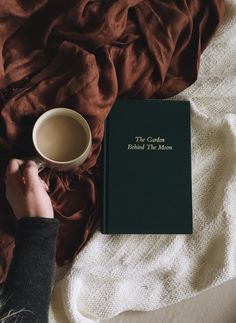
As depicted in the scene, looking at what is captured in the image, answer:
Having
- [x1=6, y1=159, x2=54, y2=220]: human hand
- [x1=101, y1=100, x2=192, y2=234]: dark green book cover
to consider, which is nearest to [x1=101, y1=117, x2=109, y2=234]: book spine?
[x1=101, y1=100, x2=192, y2=234]: dark green book cover

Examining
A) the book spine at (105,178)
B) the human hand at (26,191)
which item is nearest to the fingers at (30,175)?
→ the human hand at (26,191)

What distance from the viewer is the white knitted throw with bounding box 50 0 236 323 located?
887 millimetres

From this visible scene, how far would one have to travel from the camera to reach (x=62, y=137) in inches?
32.6

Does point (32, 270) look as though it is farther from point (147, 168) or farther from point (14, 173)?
point (147, 168)

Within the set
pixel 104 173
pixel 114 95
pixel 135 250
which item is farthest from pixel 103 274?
pixel 114 95

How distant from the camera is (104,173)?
2.89 ft

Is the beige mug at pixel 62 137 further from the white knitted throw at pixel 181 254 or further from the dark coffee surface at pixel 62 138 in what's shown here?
the white knitted throw at pixel 181 254

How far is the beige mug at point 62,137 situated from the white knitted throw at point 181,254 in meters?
0.17

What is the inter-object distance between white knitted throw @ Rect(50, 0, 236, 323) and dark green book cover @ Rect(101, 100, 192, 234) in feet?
0.13

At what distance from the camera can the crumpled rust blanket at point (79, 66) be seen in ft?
2.76

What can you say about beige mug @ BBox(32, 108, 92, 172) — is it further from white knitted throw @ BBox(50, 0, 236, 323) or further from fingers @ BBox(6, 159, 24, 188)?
white knitted throw @ BBox(50, 0, 236, 323)

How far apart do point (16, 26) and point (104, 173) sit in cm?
32

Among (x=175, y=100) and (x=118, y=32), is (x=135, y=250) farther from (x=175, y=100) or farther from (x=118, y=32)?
(x=118, y=32)

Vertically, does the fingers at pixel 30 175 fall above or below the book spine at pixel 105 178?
above
